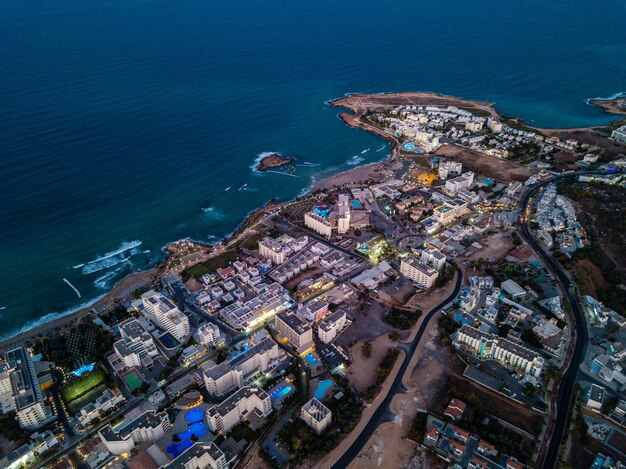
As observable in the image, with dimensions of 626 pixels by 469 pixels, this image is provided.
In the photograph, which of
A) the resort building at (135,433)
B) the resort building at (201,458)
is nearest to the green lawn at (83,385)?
the resort building at (135,433)

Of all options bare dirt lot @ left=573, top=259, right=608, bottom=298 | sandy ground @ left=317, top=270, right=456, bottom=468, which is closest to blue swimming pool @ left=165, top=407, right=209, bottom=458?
sandy ground @ left=317, top=270, right=456, bottom=468

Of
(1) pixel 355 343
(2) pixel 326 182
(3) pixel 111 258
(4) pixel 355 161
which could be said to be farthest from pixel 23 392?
(4) pixel 355 161

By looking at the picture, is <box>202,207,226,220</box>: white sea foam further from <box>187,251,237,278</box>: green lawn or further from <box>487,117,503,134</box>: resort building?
<box>487,117,503,134</box>: resort building

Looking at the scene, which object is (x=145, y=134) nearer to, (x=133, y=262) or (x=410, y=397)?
(x=133, y=262)

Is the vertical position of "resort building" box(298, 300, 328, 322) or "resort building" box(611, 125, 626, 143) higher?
"resort building" box(611, 125, 626, 143)

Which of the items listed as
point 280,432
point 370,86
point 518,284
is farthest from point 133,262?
point 370,86

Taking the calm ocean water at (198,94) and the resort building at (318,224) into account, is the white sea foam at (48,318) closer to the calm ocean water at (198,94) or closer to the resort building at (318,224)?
the calm ocean water at (198,94)
